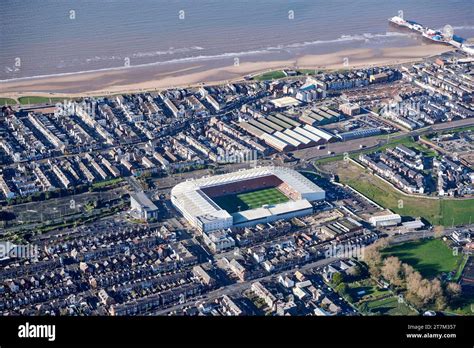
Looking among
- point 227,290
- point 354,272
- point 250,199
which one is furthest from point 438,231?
point 227,290

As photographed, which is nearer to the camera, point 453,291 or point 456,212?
point 453,291

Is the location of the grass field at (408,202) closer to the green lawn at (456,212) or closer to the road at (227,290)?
the green lawn at (456,212)

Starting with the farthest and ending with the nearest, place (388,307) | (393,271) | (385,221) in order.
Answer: (385,221), (393,271), (388,307)

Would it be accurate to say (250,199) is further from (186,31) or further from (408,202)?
(186,31)

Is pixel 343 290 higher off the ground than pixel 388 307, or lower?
higher

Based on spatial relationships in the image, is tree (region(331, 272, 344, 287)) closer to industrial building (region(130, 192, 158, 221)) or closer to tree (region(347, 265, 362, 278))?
tree (region(347, 265, 362, 278))

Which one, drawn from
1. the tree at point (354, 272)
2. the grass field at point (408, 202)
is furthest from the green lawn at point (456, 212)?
the tree at point (354, 272)

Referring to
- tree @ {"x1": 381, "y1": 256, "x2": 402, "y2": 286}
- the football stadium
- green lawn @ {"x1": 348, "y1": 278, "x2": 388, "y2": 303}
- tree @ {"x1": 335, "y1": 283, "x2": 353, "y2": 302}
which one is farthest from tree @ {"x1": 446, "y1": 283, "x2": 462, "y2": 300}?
the football stadium
